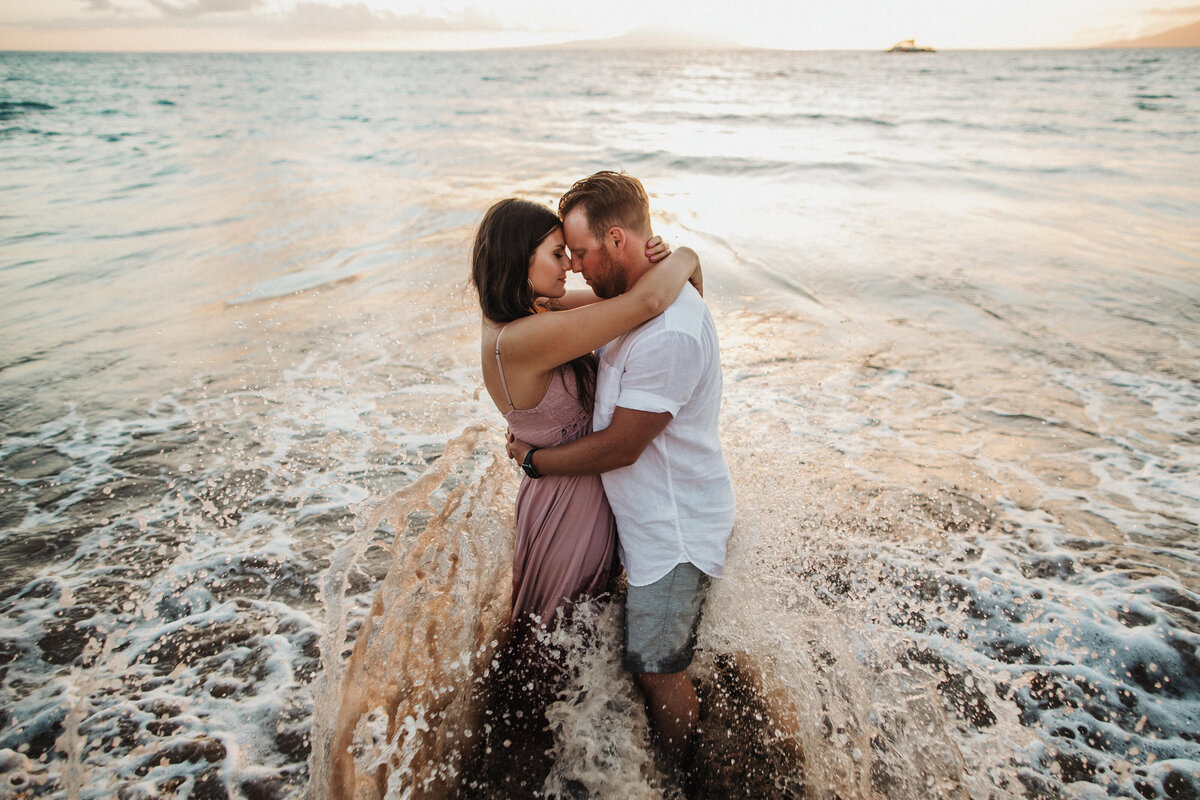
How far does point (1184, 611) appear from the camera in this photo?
11.4ft

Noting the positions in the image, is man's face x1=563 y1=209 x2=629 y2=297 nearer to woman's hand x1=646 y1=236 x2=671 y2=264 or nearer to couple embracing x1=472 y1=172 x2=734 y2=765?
couple embracing x1=472 y1=172 x2=734 y2=765

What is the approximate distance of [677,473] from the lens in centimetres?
270

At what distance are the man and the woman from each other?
111mm

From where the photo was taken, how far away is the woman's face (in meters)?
2.63

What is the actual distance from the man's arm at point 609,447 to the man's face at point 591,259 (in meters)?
0.59

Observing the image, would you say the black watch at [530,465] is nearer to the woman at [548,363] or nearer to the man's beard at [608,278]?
the woman at [548,363]

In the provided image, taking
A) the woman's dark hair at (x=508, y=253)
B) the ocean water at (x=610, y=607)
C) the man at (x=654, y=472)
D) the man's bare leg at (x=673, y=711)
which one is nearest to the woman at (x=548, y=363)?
the woman's dark hair at (x=508, y=253)

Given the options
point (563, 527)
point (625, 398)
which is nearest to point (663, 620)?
point (563, 527)

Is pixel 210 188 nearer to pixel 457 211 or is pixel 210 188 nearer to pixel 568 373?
pixel 457 211

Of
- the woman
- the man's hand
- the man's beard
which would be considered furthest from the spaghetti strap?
the man's beard

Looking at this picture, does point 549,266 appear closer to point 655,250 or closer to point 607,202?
point 607,202

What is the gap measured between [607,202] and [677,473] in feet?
3.78

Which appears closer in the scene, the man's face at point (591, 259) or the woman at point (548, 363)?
the woman at point (548, 363)

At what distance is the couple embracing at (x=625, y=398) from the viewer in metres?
2.49
